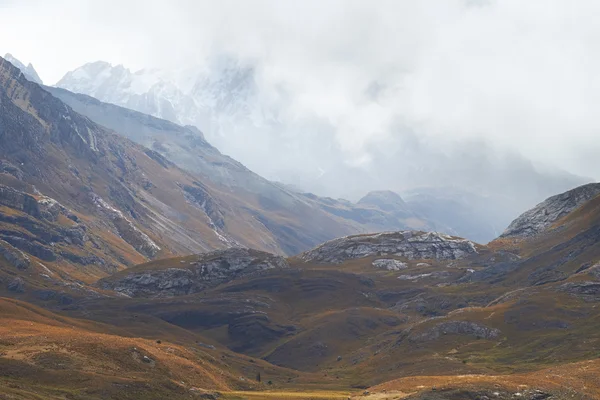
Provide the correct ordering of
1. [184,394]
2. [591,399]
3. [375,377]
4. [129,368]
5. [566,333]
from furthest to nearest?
[566,333]
[375,377]
[129,368]
[184,394]
[591,399]

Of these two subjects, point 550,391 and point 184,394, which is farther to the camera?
point 184,394

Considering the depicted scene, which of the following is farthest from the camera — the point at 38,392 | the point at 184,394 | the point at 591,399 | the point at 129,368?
the point at 129,368

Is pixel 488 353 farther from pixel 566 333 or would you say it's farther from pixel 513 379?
pixel 513 379

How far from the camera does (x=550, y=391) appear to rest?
8806cm

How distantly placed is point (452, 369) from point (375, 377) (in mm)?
22588

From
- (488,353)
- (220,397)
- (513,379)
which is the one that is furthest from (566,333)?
(220,397)

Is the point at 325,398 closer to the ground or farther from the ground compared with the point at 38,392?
closer to the ground

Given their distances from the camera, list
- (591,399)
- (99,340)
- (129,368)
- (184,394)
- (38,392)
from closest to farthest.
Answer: (38,392)
(591,399)
(184,394)
(129,368)
(99,340)

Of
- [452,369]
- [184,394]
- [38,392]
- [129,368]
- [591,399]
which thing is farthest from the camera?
[452,369]

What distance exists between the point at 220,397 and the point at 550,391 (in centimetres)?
4833

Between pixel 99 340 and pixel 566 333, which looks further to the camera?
pixel 566 333

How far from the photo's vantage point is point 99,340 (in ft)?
359

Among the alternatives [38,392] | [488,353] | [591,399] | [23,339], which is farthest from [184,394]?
[488,353]

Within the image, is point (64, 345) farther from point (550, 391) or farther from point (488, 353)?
point (488, 353)
